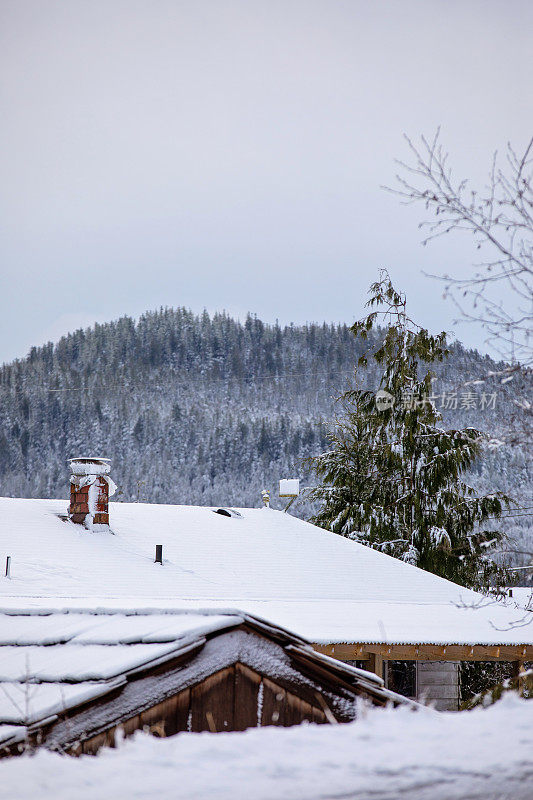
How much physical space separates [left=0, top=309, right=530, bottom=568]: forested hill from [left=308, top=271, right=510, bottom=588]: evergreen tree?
18.2m

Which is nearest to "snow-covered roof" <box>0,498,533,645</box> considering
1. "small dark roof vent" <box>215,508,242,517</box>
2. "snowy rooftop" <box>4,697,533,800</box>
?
"small dark roof vent" <box>215,508,242,517</box>

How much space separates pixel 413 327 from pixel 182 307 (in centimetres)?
10028

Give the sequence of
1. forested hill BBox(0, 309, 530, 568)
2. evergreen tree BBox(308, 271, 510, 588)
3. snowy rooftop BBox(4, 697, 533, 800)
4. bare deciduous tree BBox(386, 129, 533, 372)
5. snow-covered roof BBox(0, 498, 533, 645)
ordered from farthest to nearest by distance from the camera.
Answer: forested hill BBox(0, 309, 530, 568) → evergreen tree BBox(308, 271, 510, 588) → snow-covered roof BBox(0, 498, 533, 645) → bare deciduous tree BBox(386, 129, 533, 372) → snowy rooftop BBox(4, 697, 533, 800)

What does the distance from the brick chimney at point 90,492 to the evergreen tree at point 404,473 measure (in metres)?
10.3

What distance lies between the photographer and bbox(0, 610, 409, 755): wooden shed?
179 inches

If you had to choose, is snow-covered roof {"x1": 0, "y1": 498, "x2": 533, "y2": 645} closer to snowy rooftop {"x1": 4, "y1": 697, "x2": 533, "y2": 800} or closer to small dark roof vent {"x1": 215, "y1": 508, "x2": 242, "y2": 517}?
small dark roof vent {"x1": 215, "y1": 508, "x2": 242, "y2": 517}

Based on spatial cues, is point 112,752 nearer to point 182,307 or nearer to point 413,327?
point 413,327

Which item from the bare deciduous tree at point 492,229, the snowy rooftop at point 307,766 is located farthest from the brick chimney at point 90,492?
the snowy rooftop at point 307,766

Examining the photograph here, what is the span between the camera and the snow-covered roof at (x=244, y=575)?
1291 cm

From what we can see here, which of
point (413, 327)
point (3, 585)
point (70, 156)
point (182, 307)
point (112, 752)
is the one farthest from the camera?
point (182, 307)

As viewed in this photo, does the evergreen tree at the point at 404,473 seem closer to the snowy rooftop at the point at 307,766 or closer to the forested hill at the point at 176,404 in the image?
the forested hill at the point at 176,404

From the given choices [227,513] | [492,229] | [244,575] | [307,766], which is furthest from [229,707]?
[227,513]

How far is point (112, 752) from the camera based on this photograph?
1344 millimetres

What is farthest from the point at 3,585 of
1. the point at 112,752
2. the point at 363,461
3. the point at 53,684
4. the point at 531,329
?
the point at 363,461
